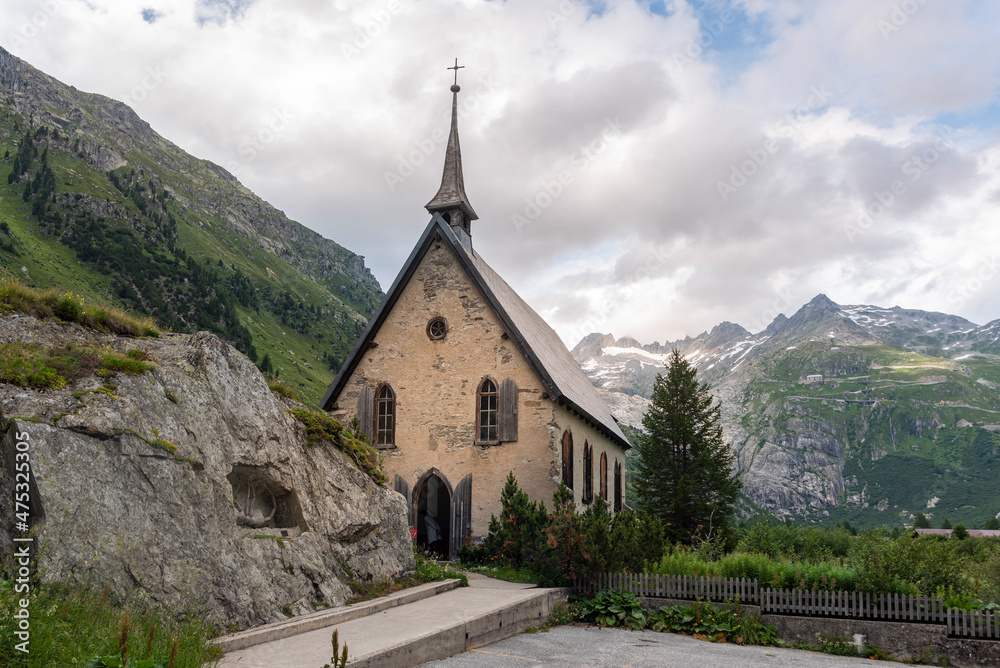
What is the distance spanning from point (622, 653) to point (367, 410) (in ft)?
49.3

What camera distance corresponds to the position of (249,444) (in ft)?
34.9

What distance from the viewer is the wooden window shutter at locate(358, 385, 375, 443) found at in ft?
78.4

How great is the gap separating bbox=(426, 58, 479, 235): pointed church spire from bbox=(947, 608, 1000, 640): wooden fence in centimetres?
2005

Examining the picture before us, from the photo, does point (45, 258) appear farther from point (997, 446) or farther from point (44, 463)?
point (997, 446)

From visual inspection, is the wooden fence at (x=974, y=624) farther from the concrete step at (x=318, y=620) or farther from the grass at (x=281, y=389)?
the grass at (x=281, y=389)

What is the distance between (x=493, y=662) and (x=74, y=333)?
7756mm

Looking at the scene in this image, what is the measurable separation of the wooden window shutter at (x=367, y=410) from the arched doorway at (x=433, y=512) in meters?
2.57

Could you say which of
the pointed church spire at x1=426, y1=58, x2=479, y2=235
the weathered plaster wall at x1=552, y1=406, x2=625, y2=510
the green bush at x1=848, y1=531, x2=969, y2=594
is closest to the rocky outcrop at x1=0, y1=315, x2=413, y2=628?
the green bush at x1=848, y1=531, x2=969, y2=594

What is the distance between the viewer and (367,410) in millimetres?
24062

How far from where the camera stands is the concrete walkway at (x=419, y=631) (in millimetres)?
7719

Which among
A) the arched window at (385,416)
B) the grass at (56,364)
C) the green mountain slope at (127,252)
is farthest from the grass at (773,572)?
the green mountain slope at (127,252)

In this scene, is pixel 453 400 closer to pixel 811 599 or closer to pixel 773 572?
pixel 773 572

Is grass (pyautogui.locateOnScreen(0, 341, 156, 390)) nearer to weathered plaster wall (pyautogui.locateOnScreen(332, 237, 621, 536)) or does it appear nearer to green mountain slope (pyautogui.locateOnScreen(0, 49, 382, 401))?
weathered plaster wall (pyautogui.locateOnScreen(332, 237, 621, 536))

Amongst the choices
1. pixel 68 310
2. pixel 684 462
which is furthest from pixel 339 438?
pixel 684 462
